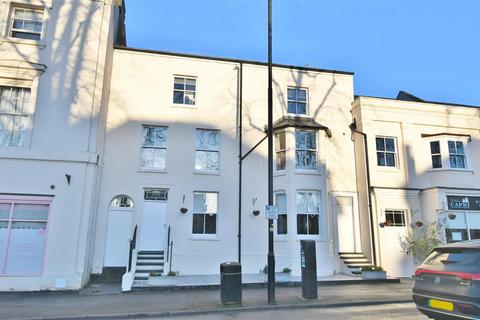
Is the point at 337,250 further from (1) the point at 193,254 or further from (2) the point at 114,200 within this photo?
(2) the point at 114,200

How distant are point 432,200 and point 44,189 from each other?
15.9m

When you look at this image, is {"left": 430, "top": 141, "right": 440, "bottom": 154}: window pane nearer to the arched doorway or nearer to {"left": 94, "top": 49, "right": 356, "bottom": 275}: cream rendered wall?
{"left": 94, "top": 49, "right": 356, "bottom": 275}: cream rendered wall

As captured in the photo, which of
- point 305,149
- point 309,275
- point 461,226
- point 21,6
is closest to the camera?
point 309,275

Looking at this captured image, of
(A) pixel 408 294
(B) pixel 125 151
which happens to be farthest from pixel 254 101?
(A) pixel 408 294

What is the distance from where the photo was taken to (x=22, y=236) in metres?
12.5

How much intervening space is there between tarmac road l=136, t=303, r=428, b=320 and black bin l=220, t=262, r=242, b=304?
0.53m

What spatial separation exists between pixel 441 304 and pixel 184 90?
42.6 feet

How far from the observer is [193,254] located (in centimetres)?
1512

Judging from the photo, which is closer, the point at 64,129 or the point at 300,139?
the point at 64,129

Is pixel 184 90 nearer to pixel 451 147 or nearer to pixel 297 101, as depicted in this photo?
pixel 297 101

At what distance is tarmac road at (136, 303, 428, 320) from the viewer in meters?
8.69

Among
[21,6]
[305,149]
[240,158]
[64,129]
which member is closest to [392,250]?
[305,149]

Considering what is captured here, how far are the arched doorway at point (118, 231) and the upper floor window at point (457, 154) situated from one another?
48.7 feet

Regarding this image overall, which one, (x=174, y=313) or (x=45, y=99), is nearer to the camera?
(x=174, y=313)
